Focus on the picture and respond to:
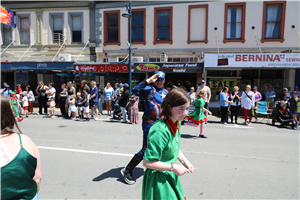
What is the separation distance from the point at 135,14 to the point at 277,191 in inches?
585

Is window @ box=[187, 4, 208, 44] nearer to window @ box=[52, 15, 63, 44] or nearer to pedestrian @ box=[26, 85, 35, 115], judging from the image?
window @ box=[52, 15, 63, 44]

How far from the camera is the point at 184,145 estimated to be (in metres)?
6.25

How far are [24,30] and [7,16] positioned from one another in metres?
1.43

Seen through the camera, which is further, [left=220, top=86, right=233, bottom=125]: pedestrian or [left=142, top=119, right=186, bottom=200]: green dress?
[left=220, top=86, right=233, bottom=125]: pedestrian

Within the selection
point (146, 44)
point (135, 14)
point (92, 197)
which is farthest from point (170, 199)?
point (135, 14)

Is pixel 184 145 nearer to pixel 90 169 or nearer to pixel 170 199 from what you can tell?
pixel 90 169

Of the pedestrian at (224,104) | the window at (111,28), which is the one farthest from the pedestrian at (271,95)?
the window at (111,28)

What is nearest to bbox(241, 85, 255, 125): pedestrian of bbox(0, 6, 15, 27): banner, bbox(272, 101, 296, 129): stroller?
bbox(272, 101, 296, 129): stroller

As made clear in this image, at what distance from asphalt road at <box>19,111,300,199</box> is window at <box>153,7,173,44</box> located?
29.7ft

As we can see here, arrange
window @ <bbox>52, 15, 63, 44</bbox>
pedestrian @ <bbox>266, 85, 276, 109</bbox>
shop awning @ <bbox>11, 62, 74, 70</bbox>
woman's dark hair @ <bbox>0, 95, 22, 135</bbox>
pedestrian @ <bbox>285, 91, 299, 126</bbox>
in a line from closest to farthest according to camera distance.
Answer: woman's dark hair @ <bbox>0, 95, 22, 135</bbox>, pedestrian @ <bbox>285, 91, 299, 126</bbox>, pedestrian @ <bbox>266, 85, 276, 109</bbox>, shop awning @ <bbox>11, 62, 74, 70</bbox>, window @ <bbox>52, 15, 63, 44</bbox>

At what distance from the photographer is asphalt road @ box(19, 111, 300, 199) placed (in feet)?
11.7

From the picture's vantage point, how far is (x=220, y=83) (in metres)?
15.1

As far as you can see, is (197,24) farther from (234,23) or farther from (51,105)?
(51,105)

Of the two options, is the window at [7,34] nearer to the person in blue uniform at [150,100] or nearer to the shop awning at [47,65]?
the shop awning at [47,65]
